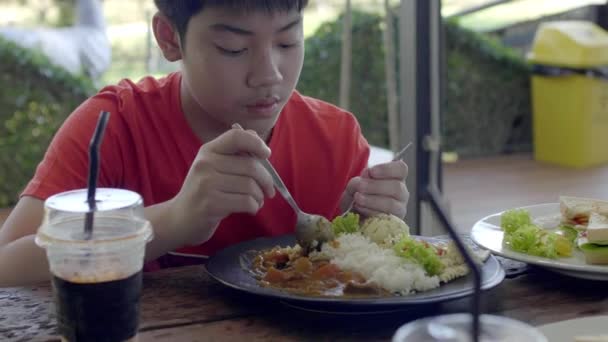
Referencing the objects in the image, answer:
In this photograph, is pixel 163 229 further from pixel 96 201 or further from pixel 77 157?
pixel 96 201

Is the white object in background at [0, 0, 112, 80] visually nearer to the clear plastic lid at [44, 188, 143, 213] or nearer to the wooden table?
the wooden table

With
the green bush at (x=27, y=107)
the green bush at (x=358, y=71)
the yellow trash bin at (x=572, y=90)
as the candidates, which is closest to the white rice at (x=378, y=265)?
the green bush at (x=27, y=107)

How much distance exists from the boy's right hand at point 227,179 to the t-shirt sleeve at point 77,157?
1.06ft

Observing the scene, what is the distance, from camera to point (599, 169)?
18.0 feet

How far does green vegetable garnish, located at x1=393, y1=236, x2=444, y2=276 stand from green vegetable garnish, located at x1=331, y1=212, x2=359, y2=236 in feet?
0.37

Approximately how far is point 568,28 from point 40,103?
329cm

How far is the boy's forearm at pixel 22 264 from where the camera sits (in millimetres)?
1422

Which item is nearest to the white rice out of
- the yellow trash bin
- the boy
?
the boy

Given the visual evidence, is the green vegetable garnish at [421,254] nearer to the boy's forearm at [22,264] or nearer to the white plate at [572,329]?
the white plate at [572,329]

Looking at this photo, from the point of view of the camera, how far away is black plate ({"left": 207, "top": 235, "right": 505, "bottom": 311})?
1.12 metres

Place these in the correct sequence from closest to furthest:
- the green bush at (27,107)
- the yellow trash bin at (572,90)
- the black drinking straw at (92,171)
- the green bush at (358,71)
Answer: the black drinking straw at (92,171)
the green bush at (27,107)
the green bush at (358,71)
the yellow trash bin at (572,90)

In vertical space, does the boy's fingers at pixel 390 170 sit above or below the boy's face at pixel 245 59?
below

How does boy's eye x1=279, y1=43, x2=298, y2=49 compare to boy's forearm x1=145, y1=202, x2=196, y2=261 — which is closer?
boy's forearm x1=145, y1=202, x2=196, y2=261

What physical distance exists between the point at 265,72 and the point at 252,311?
17.1 inches
